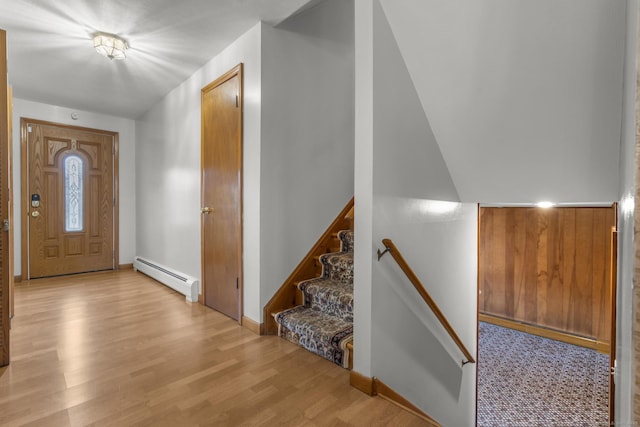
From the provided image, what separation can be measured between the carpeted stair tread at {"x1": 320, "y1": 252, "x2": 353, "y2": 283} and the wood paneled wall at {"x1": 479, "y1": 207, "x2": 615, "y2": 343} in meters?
3.45

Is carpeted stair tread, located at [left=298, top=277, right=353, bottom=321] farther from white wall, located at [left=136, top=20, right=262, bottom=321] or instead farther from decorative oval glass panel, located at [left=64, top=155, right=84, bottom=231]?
decorative oval glass panel, located at [left=64, top=155, right=84, bottom=231]

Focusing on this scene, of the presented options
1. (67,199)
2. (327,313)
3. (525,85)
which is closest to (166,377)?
(327,313)

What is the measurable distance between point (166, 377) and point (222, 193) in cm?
163

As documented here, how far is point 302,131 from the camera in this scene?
2898 millimetres

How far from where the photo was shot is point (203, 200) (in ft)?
11.1

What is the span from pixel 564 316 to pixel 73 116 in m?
7.83

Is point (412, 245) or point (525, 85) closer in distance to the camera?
point (525, 85)

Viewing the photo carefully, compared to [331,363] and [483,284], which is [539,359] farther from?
[331,363]

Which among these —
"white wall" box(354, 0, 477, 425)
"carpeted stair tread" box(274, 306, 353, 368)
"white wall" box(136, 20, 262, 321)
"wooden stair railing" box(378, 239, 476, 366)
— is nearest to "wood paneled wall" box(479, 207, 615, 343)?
"white wall" box(354, 0, 477, 425)

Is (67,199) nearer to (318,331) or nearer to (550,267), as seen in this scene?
(318,331)

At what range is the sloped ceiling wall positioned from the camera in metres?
1.55

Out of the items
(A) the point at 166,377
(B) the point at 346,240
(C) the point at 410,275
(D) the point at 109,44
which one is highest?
(D) the point at 109,44

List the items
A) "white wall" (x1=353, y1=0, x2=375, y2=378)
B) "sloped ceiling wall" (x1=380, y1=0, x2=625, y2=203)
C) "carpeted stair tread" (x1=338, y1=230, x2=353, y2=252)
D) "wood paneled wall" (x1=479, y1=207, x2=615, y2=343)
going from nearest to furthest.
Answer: "sloped ceiling wall" (x1=380, y1=0, x2=625, y2=203) → "white wall" (x1=353, y1=0, x2=375, y2=378) → "carpeted stair tread" (x1=338, y1=230, x2=353, y2=252) → "wood paneled wall" (x1=479, y1=207, x2=615, y2=343)

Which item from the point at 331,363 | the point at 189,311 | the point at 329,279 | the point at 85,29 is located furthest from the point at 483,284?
the point at 85,29
